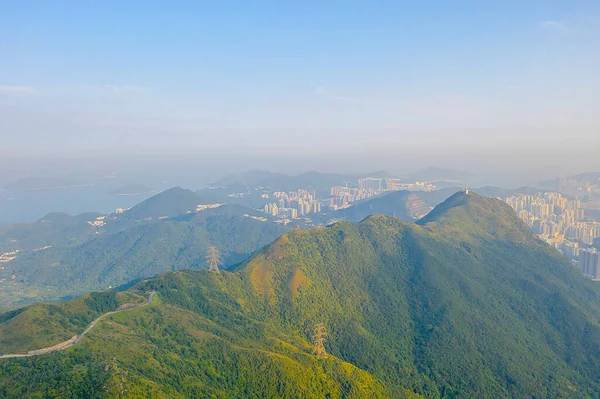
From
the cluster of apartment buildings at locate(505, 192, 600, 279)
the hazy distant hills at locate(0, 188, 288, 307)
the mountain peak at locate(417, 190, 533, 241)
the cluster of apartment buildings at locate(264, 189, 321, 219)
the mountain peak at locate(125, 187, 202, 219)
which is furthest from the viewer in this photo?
the cluster of apartment buildings at locate(264, 189, 321, 219)

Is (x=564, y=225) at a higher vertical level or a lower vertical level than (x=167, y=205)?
lower

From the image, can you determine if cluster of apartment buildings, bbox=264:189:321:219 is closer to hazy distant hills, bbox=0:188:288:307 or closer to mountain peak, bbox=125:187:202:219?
hazy distant hills, bbox=0:188:288:307

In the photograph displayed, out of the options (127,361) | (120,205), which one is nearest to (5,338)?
(127,361)

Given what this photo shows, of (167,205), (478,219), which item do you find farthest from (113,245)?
(478,219)

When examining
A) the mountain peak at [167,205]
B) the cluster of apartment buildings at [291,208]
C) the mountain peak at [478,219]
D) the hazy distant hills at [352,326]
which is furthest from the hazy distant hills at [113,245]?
the mountain peak at [478,219]

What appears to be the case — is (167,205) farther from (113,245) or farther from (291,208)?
(291,208)

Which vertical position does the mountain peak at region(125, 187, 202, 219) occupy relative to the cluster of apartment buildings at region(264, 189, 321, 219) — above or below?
above

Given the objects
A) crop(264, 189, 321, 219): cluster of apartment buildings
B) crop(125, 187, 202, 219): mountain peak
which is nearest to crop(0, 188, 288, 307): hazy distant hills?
crop(125, 187, 202, 219): mountain peak
